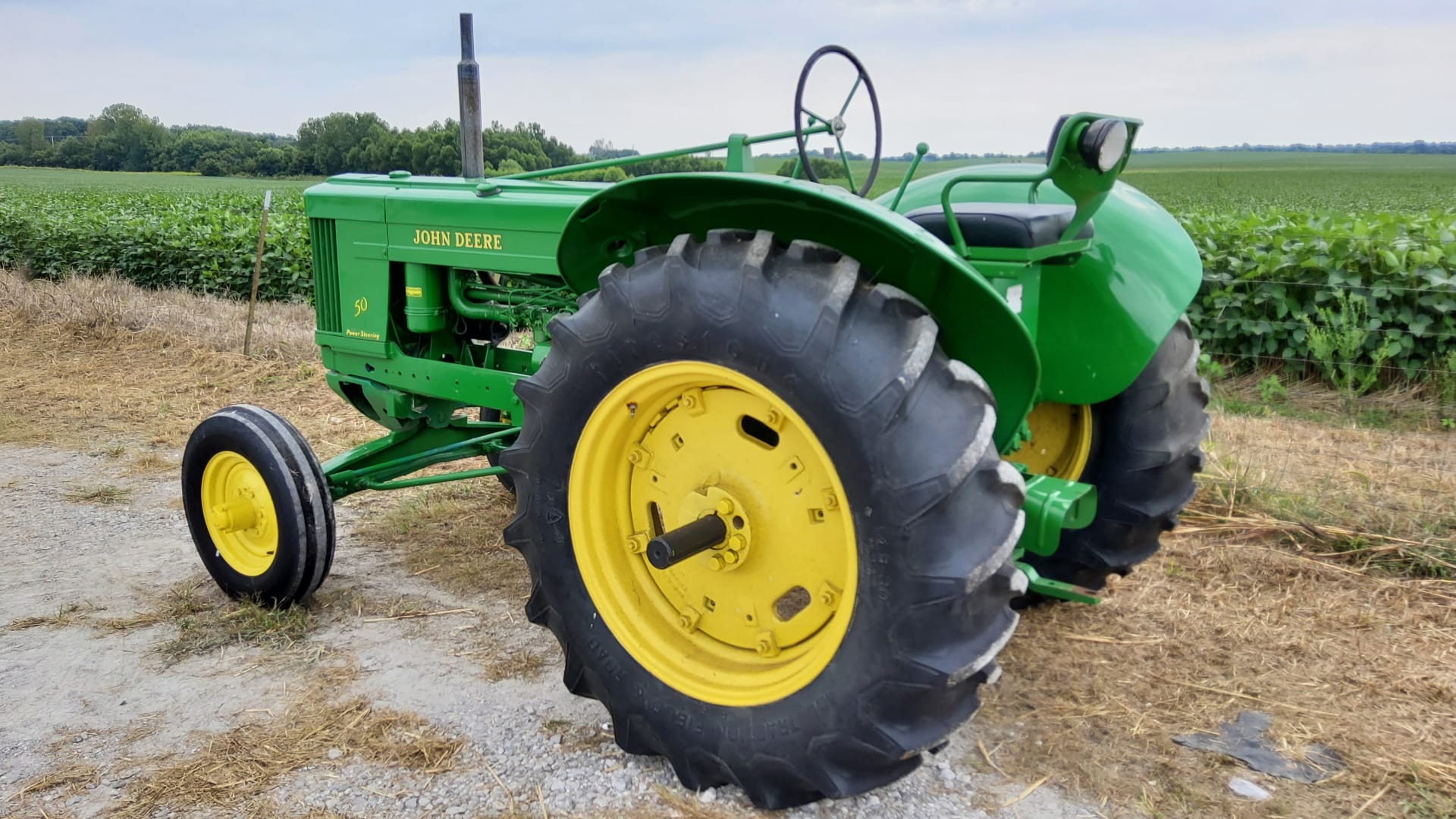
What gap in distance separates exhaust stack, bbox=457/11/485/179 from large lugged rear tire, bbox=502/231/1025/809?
276cm

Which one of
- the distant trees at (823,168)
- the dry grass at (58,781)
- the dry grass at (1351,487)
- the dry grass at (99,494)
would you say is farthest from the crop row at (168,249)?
the dry grass at (1351,487)

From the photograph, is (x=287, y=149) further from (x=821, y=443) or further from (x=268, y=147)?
(x=821, y=443)

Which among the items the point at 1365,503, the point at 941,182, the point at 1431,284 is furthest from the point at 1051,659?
the point at 1431,284

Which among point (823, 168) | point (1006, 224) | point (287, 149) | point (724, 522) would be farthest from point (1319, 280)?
point (287, 149)

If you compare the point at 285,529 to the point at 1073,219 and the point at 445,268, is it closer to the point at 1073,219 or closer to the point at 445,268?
the point at 445,268

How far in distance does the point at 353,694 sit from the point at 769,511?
4.45 feet

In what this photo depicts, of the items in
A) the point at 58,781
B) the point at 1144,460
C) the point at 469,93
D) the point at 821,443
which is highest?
the point at 469,93

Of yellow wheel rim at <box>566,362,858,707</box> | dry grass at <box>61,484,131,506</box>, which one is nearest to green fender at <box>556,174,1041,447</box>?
yellow wheel rim at <box>566,362,858,707</box>

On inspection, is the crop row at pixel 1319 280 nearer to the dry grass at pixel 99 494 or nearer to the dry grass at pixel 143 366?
the dry grass at pixel 143 366

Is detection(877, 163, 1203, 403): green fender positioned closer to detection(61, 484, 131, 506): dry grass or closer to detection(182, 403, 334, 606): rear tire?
detection(182, 403, 334, 606): rear tire

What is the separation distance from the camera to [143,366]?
23.9 ft

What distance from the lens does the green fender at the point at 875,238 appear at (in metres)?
1.82

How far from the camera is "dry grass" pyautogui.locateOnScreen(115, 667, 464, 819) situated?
2252 mm

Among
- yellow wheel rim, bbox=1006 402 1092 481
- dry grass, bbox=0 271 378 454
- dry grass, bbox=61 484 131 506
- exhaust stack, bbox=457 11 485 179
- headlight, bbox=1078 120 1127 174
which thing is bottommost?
dry grass, bbox=61 484 131 506
